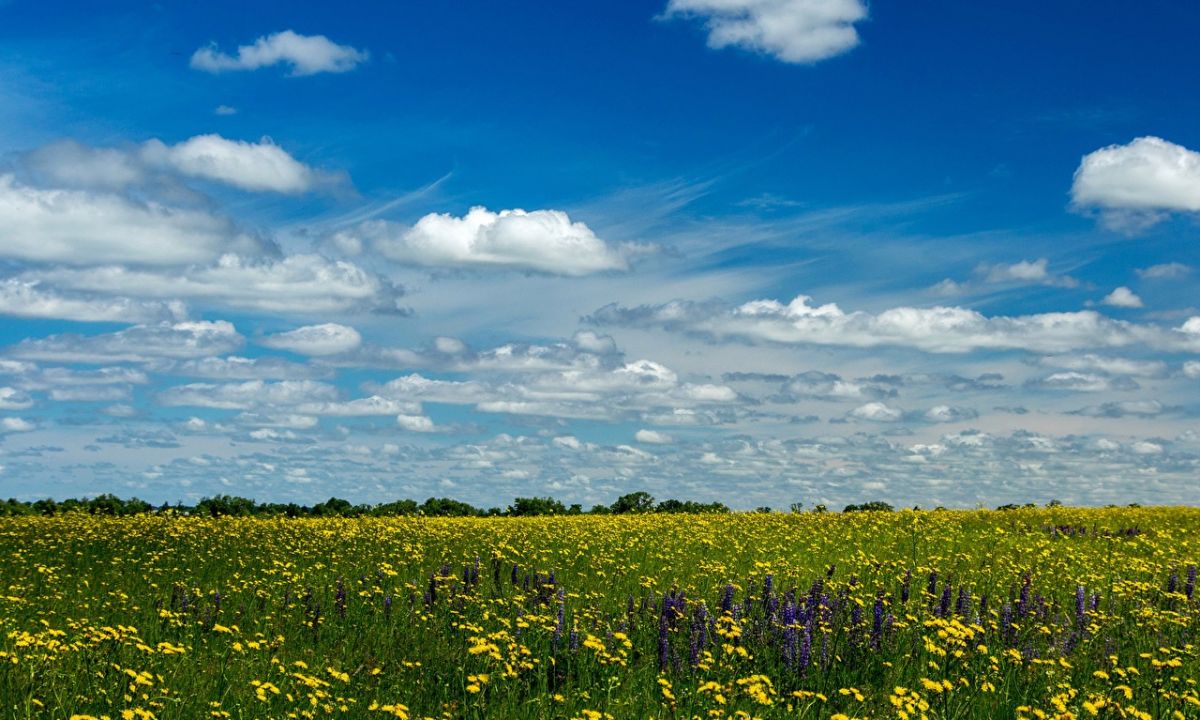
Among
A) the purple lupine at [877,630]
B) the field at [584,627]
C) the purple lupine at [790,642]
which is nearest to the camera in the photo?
the field at [584,627]

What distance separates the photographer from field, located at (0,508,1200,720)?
9.05 m

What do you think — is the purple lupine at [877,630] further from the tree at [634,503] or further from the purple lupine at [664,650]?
the tree at [634,503]

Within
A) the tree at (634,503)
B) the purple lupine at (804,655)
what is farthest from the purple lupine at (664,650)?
the tree at (634,503)

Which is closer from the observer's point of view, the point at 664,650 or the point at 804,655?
the point at 804,655

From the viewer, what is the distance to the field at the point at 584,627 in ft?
29.7

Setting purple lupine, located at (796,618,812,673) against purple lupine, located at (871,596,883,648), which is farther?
purple lupine, located at (871,596,883,648)

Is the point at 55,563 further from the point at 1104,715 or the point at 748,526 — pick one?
the point at 1104,715

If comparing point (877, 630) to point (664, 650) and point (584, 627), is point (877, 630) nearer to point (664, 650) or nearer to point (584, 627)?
point (664, 650)

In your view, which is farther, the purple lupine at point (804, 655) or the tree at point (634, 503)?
the tree at point (634, 503)

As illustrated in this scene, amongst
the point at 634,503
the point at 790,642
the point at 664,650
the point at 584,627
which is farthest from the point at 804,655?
the point at 634,503

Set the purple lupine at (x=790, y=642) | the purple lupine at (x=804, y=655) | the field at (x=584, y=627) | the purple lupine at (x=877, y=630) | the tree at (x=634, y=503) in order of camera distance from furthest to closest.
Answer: the tree at (x=634, y=503), the purple lupine at (x=877, y=630), the purple lupine at (x=790, y=642), the purple lupine at (x=804, y=655), the field at (x=584, y=627)

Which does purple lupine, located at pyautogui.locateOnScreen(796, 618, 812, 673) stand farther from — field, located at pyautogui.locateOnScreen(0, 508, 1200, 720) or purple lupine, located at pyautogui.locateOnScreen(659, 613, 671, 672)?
purple lupine, located at pyautogui.locateOnScreen(659, 613, 671, 672)

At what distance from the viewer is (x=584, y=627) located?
1191cm

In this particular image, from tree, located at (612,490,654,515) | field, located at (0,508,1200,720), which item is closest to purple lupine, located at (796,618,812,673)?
field, located at (0,508,1200,720)
